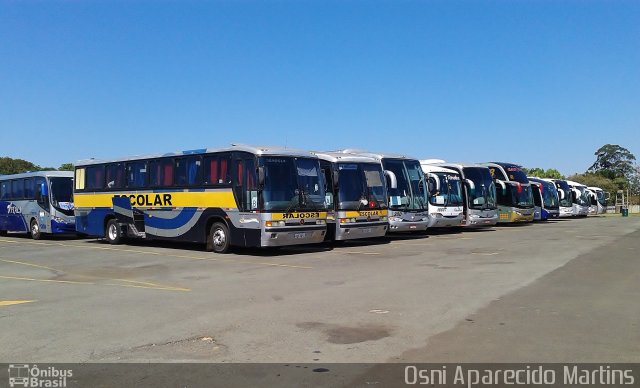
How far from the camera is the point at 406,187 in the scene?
2178cm

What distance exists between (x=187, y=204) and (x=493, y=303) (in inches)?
466

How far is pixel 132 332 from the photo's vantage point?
7.24 m

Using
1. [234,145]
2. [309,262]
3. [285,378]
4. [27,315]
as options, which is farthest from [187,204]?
[285,378]

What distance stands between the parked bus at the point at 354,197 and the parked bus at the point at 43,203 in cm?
1331

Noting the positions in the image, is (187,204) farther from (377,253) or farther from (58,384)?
(58,384)

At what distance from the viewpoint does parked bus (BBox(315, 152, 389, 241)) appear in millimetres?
18438

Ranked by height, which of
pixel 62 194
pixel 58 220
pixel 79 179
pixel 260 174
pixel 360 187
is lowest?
pixel 58 220

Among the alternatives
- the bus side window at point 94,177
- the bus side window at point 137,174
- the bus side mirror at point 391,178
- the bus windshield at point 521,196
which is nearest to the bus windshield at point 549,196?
the bus windshield at point 521,196


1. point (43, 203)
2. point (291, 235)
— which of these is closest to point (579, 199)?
point (291, 235)

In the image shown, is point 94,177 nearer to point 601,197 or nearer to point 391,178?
point 391,178

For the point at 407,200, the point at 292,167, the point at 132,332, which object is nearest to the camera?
the point at 132,332

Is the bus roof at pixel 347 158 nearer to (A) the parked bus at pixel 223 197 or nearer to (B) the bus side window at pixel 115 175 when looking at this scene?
(A) the parked bus at pixel 223 197

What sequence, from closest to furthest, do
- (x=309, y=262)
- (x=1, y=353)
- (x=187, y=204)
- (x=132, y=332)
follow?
1. (x=1, y=353)
2. (x=132, y=332)
3. (x=309, y=262)
4. (x=187, y=204)

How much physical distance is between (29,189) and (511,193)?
81.4ft
